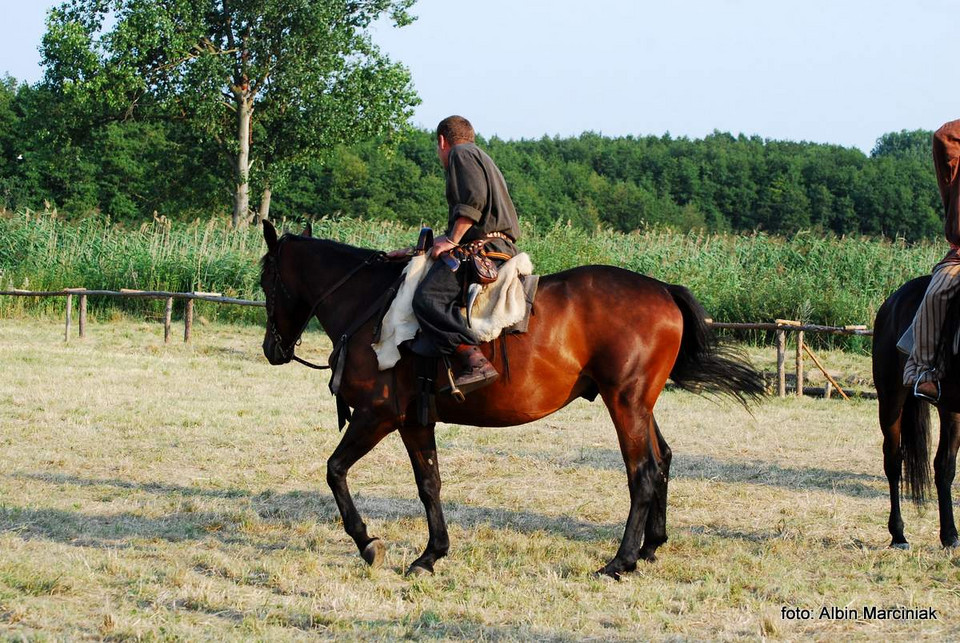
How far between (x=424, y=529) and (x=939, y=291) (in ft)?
11.6

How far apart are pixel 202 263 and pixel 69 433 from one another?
1215cm

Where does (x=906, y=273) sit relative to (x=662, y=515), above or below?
above

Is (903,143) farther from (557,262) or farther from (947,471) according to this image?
(947,471)

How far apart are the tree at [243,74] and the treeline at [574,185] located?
3673 millimetres

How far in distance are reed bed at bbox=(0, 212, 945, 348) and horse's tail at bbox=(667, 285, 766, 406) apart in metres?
11.4

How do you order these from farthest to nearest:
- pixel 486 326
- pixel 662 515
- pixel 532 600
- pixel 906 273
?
pixel 906 273 → pixel 662 515 → pixel 486 326 → pixel 532 600

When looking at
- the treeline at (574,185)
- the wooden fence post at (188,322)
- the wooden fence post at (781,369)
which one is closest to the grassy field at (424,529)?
the wooden fence post at (781,369)

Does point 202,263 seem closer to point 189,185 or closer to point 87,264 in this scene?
point 87,264

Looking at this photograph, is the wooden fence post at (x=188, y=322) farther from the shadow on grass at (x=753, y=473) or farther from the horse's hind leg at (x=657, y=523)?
the horse's hind leg at (x=657, y=523)

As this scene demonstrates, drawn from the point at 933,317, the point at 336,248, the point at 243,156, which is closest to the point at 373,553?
the point at 336,248

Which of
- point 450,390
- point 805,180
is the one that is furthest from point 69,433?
point 805,180

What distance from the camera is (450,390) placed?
5.54m

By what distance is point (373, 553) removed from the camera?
220 inches

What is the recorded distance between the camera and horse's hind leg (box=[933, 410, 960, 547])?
20.6 feet
